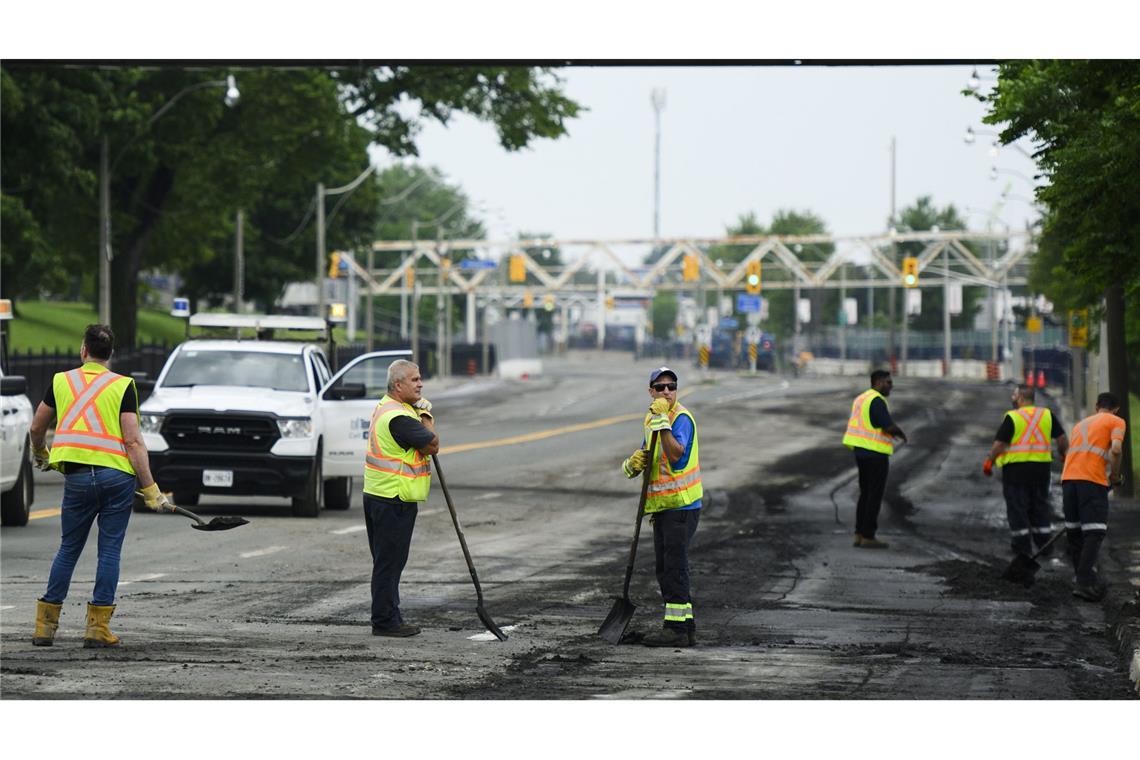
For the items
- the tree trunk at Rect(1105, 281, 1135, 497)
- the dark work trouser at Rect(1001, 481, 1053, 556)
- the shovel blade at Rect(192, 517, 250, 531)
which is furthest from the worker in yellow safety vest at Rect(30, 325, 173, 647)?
the tree trunk at Rect(1105, 281, 1135, 497)

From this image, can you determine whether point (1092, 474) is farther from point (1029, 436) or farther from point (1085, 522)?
point (1029, 436)

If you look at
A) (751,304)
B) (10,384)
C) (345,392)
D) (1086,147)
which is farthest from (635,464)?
(751,304)

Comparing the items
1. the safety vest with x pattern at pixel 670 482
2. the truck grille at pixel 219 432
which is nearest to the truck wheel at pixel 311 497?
the truck grille at pixel 219 432

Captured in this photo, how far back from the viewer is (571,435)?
140 feet

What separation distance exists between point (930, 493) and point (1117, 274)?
12184mm

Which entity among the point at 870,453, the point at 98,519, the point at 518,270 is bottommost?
the point at 870,453

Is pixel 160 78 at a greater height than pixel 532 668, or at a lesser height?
greater

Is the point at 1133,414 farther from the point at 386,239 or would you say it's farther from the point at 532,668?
the point at 386,239

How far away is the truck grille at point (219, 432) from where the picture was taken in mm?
21797

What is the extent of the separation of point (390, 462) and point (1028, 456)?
8.72 metres

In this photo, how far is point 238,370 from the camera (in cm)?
2319

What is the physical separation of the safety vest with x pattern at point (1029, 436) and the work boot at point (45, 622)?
10.4 meters

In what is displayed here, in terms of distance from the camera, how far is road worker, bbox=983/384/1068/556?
1920cm

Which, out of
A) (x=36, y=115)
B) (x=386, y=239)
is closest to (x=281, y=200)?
(x=36, y=115)
